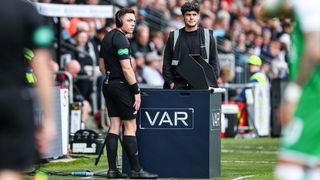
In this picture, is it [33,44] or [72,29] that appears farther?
[72,29]

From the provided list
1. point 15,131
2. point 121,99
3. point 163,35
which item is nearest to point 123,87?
point 121,99

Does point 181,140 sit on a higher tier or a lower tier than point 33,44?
lower

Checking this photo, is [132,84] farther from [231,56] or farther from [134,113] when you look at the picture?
[231,56]

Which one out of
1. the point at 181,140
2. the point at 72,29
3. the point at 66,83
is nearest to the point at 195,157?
the point at 181,140

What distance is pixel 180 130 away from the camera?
1391 centimetres

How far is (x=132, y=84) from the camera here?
1341cm

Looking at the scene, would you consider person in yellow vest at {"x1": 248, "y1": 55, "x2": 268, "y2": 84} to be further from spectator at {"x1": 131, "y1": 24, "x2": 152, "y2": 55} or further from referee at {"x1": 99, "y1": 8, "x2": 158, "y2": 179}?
referee at {"x1": 99, "y1": 8, "x2": 158, "y2": 179}

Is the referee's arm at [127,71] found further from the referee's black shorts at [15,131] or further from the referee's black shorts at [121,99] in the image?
the referee's black shorts at [15,131]

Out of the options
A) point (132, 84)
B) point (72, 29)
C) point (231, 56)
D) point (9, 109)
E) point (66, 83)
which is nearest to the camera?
point (9, 109)

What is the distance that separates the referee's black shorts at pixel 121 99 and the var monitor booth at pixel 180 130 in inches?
15.0

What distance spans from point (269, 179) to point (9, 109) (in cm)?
756

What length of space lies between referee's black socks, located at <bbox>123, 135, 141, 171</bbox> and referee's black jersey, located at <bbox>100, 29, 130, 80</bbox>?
0.75 metres

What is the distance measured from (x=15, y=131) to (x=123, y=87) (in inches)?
282

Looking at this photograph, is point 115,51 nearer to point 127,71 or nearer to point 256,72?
point 127,71
